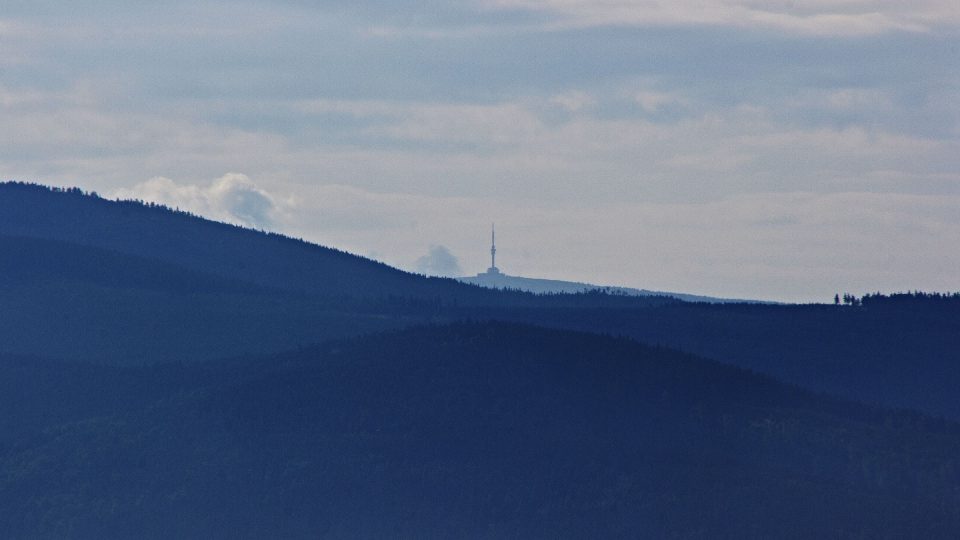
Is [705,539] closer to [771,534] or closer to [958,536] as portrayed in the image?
[771,534]

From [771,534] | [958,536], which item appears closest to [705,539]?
[771,534]
